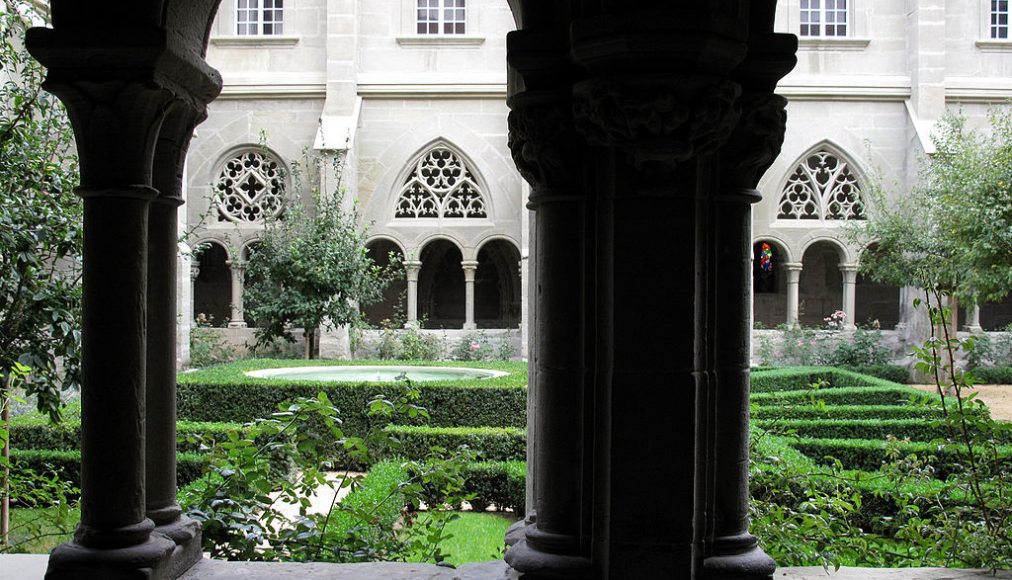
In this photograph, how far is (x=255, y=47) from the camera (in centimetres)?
1421

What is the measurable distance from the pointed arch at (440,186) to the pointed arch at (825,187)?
5112 mm

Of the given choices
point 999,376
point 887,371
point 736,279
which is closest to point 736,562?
point 736,279

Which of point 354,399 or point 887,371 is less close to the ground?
point 354,399

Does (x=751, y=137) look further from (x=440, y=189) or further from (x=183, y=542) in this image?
(x=440, y=189)

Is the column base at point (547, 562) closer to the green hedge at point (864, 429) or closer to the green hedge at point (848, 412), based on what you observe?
the green hedge at point (864, 429)

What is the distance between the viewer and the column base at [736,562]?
1.96 meters

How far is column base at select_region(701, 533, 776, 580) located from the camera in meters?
1.96

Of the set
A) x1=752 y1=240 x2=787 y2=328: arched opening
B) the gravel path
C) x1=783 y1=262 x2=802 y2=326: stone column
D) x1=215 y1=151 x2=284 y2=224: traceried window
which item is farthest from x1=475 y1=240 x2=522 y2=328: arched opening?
the gravel path

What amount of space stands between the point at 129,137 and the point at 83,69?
0.20m

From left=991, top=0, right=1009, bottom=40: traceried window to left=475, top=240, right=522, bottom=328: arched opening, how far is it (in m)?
9.00

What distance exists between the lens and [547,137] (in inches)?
78.9

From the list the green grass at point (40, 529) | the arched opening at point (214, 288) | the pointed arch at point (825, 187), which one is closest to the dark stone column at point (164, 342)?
the green grass at point (40, 529)

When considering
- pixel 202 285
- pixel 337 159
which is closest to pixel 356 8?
pixel 337 159

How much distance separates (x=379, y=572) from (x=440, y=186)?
12.4m
